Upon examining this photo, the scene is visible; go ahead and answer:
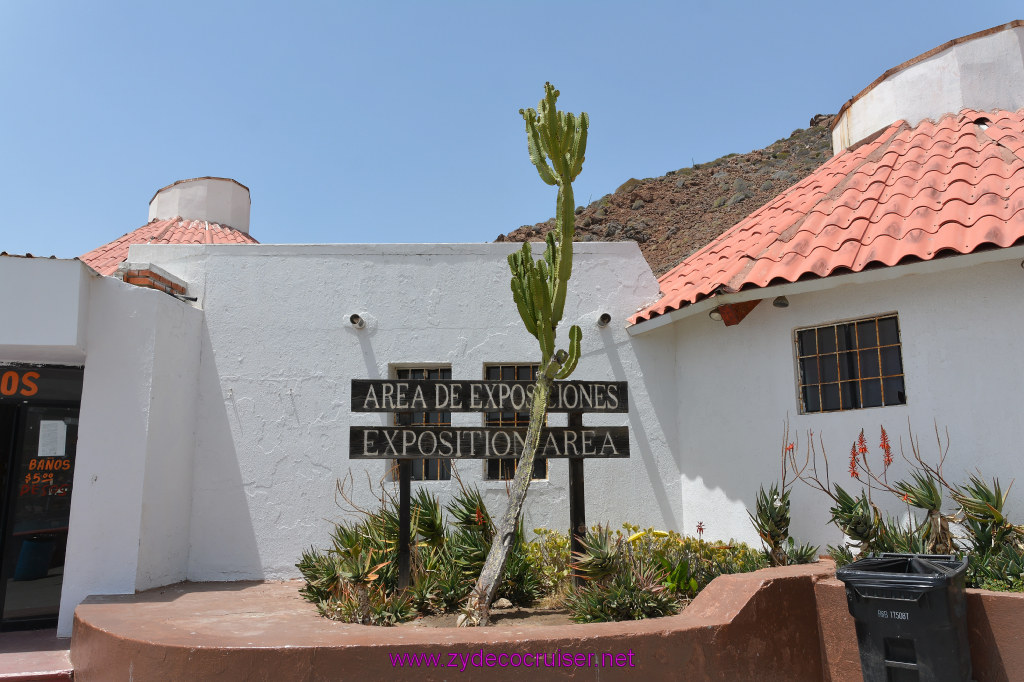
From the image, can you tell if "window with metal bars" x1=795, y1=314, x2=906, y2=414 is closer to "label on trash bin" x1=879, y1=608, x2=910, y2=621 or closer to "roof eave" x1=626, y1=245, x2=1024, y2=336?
"roof eave" x1=626, y1=245, x2=1024, y2=336

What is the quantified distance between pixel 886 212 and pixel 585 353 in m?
3.83

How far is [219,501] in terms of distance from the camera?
9461 millimetres

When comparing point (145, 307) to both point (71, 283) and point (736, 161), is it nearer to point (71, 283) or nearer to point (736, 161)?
point (71, 283)

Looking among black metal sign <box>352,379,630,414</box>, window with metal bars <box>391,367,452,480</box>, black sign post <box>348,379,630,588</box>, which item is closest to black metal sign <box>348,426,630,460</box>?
black sign post <box>348,379,630,588</box>

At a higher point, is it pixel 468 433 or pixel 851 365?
pixel 851 365

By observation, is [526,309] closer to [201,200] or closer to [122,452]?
[122,452]

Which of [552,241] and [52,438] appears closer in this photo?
[552,241]

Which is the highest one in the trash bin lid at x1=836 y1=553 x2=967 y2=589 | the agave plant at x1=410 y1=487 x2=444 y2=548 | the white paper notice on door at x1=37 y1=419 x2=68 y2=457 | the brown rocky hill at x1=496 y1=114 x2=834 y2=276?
the brown rocky hill at x1=496 y1=114 x2=834 y2=276

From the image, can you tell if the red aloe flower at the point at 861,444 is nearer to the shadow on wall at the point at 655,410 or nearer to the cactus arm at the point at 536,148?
the shadow on wall at the point at 655,410

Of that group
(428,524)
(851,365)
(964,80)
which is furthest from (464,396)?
(964,80)

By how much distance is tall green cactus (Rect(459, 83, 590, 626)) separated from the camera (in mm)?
7102

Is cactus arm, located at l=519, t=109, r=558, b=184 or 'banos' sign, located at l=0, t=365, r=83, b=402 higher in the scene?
cactus arm, located at l=519, t=109, r=558, b=184

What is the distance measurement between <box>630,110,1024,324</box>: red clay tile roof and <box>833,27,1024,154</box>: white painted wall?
10.0 inches

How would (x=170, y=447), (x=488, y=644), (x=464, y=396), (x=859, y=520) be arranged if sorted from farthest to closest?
1. (x=170, y=447)
2. (x=464, y=396)
3. (x=859, y=520)
4. (x=488, y=644)
